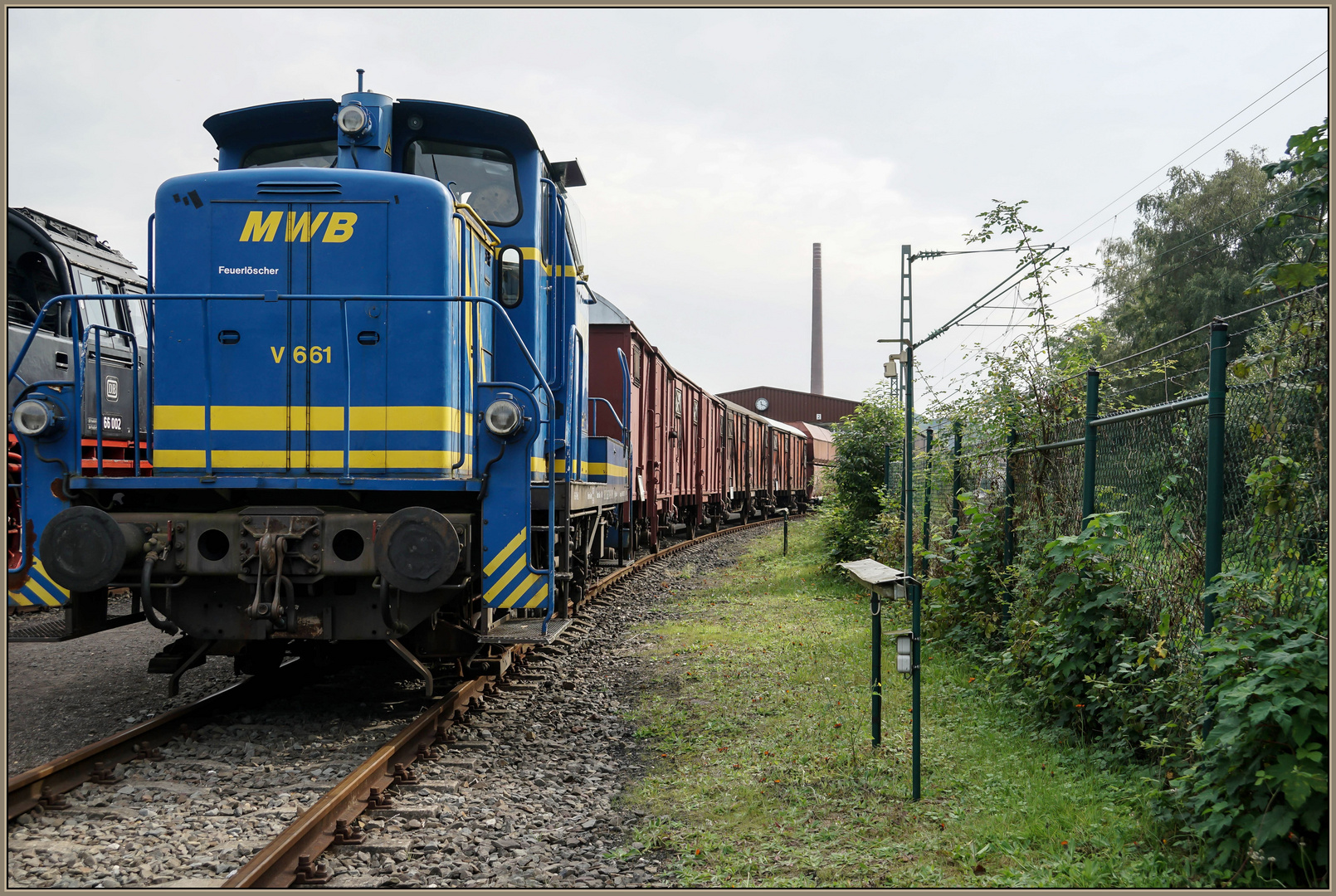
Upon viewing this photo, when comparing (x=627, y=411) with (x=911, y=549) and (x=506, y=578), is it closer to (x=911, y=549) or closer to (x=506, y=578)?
A: (x=911, y=549)

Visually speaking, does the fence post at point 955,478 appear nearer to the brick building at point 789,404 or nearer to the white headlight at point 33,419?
the white headlight at point 33,419

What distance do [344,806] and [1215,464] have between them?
13.8 feet

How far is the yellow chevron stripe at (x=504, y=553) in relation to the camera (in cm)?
528

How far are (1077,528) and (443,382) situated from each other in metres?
4.22

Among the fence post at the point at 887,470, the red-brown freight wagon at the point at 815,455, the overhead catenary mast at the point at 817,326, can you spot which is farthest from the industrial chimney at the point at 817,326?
the fence post at the point at 887,470

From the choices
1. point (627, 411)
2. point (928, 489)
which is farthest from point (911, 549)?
point (627, 411)

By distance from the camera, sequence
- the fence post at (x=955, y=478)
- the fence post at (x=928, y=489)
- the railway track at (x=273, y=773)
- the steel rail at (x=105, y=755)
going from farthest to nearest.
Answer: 1. the fence post at (x=928, y=489)
2. the fence post at (x=955, y=478)
3. the steel rail at (x=105, y=755)
4. the railway track at (x=273, y=773)

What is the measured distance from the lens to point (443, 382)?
535 cm

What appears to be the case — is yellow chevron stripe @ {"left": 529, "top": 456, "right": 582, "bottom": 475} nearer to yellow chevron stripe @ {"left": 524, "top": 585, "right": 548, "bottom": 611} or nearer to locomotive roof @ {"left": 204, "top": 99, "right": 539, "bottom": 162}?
yellow chevron stripe @ {"left": 524, "top": 585, "right": 548, "bottom": 611}

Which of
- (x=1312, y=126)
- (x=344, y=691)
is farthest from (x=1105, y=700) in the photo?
(x=344, y=691)

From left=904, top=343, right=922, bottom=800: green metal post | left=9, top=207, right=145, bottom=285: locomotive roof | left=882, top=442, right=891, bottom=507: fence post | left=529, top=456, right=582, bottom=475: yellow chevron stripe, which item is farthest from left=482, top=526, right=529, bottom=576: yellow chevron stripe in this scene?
left=882, top=442, right=891, bottom=507: fence post

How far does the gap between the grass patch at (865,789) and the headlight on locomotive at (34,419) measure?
3976 millimetres

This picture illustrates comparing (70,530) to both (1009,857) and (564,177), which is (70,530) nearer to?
(564,177)

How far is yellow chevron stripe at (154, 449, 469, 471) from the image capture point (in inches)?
210
